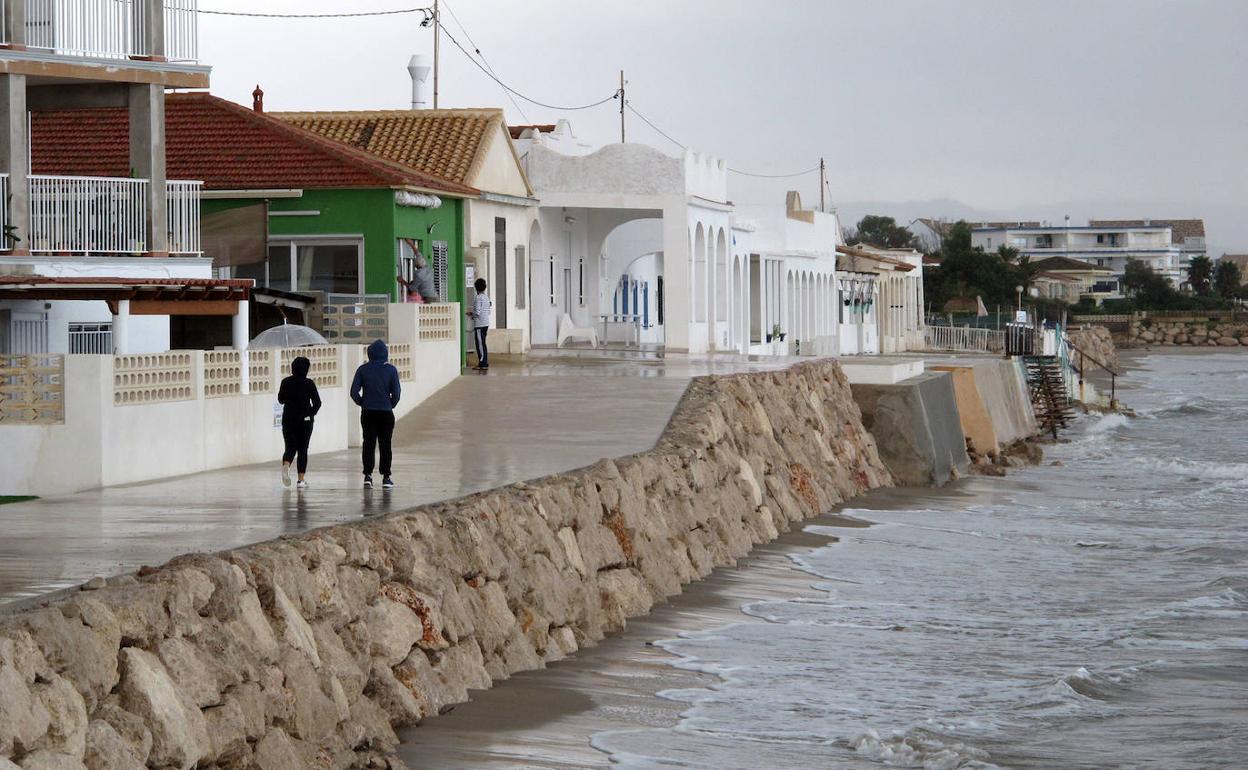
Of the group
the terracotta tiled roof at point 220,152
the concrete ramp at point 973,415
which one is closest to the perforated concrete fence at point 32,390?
the terracotta tiled roof at point 220,152

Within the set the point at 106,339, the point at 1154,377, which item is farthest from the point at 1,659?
the point at 1154,377

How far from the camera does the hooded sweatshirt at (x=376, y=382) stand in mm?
15617

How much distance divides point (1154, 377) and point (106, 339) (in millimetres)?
68366

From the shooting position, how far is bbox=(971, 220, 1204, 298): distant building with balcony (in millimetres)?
173875

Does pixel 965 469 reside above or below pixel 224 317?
below

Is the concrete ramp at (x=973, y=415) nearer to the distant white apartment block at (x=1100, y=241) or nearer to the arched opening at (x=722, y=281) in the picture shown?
the arched opening at (x=722, y=281)

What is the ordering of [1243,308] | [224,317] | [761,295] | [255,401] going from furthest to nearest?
[1243,308]
[761,295]
[224,317]
[255,401]

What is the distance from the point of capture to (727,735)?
1130cm

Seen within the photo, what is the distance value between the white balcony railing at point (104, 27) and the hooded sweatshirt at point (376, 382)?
1075cm

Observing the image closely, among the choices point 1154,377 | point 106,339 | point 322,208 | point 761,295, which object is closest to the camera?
point 106,339

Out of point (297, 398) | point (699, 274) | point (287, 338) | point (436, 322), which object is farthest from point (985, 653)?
point (699, 274)

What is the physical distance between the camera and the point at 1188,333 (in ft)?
425

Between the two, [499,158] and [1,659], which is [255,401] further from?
[499,158]

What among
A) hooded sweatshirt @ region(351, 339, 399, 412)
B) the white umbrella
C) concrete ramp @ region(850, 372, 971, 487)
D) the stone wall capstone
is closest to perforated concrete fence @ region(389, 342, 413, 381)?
the white umbrella
